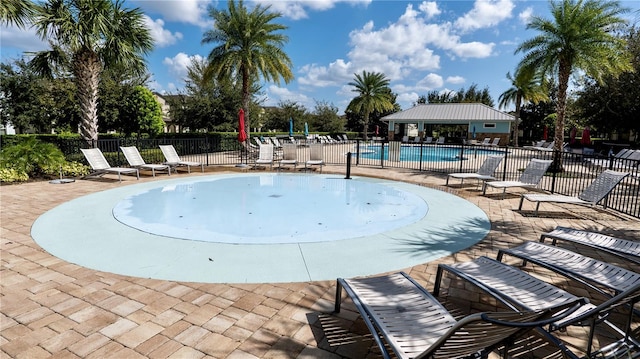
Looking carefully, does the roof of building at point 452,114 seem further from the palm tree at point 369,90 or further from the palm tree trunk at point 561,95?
the palm tree trunk at point 561,95

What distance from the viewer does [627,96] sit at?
20.8 m

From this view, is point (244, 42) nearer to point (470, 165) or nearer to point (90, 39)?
point (90, 39)

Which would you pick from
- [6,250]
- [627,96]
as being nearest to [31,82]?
[6,250]

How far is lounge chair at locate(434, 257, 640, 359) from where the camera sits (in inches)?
89.8

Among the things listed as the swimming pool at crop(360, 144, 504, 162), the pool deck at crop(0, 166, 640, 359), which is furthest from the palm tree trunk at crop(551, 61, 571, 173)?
the pool deck at crop(0, 166, 640, 359)

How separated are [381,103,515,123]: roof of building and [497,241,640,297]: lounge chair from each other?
1359 inches

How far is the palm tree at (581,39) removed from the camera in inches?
519

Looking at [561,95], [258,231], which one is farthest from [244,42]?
[561,95]

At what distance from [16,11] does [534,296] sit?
12837 millimetres

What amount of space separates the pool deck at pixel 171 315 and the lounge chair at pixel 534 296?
33 cm

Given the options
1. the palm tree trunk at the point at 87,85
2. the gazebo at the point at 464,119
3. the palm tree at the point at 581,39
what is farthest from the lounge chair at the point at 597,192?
the gazebo at the point at 464,119

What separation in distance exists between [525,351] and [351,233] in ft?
12.5

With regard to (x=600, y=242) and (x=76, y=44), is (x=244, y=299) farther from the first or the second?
(x=76, y=44)

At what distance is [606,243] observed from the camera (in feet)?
13.7
